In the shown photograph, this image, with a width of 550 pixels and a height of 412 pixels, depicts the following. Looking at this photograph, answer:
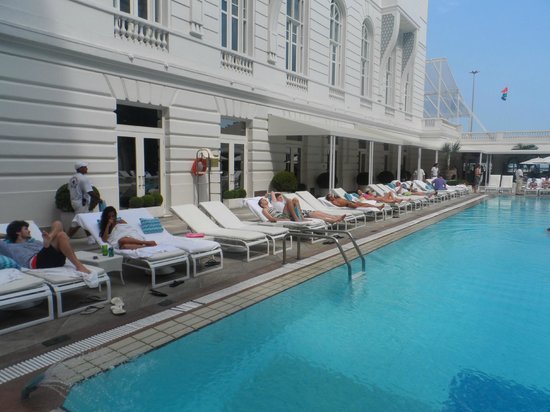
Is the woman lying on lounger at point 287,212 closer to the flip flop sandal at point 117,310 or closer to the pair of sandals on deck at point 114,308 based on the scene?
the pair of sandals on deck at point 114,308

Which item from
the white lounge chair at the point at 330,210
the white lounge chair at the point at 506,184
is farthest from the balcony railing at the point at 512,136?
the white lounge chair at the point at 330,210

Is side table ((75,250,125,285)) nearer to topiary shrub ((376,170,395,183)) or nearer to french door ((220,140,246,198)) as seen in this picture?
french door ((220,140,246,198))

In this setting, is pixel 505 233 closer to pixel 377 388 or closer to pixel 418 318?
pixel 418 318

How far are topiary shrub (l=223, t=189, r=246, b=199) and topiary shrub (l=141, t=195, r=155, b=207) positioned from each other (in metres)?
3.12

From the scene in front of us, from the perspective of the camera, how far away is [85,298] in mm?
4895

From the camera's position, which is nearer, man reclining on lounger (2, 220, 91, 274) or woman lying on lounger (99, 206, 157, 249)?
man reclining on lounger (2, 220, 91, 274)

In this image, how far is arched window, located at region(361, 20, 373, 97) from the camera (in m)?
22.1

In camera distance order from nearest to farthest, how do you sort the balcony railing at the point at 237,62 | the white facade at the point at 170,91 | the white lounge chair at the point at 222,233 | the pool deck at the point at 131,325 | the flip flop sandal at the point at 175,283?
the pool deck at the point at 131,325 → the flip flop sandal at the point at 175,283 → the white lounge chair at the point at 222,233 → the white facade at the point at 170,91 → the balcony railing at the point at 237,62

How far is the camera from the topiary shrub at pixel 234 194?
545 inches

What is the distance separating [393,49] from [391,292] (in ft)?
74.1

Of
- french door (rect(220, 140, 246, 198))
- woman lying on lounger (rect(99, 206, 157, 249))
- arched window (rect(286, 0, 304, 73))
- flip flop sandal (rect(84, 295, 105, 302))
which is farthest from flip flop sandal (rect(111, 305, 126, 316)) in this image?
arched window (rect(286, 0, 304, 73))

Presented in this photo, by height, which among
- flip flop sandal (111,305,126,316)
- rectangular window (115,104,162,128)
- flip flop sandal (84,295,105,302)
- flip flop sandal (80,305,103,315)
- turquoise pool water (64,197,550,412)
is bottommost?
turquoise pool water (64,197,550,412)

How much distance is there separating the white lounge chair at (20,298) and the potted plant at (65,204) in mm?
4378

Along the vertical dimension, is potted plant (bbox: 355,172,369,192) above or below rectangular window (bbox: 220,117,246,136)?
below
